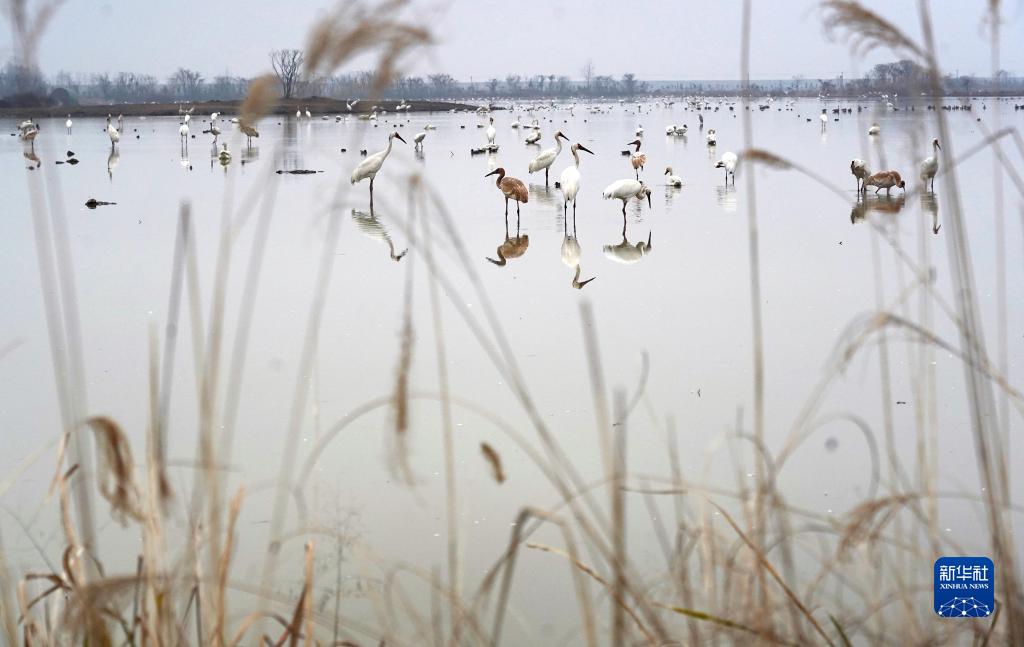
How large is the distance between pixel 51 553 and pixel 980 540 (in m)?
2.32

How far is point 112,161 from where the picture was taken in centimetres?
1731

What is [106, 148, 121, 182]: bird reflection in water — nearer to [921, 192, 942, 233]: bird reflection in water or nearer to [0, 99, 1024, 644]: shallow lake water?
[0, 99, 1024, 644]: shallow lake water

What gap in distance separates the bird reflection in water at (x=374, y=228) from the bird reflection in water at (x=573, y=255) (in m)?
1.16

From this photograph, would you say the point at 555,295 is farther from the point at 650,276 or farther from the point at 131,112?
the point at 131,112

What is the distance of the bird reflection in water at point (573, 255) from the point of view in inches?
277

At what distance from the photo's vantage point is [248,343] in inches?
219

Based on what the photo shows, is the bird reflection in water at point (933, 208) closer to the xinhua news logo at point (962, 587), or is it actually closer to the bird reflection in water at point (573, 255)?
the bird reflection in water at point (573, 255)

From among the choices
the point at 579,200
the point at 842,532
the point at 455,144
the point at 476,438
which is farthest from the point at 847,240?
the point at 455,144

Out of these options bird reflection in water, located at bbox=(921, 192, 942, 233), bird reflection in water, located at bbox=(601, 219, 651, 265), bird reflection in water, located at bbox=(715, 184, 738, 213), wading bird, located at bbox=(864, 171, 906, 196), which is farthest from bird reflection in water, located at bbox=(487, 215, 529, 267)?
wading bird, located at bbox=(864, 171, 906, 196)

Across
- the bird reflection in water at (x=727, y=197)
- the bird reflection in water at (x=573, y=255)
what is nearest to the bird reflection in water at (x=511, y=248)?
the bird reflection in water at (x=573, y=255)

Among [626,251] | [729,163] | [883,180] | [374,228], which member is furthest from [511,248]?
[729,163]

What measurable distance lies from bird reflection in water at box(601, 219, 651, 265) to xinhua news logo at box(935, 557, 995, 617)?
5.80m

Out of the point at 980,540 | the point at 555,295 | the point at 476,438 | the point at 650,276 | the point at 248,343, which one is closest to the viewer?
the point at 980,540

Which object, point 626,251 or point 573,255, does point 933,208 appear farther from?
point 573,255
